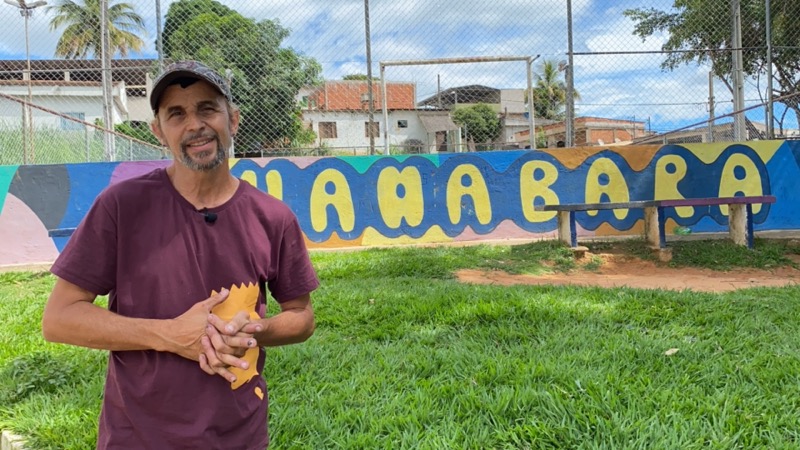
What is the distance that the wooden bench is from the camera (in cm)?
725

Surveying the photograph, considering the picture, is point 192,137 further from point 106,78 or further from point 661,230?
point 106,78

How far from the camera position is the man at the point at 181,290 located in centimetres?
129

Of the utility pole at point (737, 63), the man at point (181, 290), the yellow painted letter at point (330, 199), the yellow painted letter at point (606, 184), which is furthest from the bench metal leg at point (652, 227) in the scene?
the man at point (181, 290)

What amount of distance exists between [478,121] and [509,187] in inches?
1145

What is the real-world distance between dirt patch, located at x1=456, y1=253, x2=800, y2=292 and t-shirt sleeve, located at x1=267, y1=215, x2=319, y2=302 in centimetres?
429

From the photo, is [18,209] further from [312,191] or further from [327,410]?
[327,410]

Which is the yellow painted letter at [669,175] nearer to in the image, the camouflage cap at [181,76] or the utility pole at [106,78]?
the utility pole at [106,78]

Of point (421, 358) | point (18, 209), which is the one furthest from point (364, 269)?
point (18, 209)

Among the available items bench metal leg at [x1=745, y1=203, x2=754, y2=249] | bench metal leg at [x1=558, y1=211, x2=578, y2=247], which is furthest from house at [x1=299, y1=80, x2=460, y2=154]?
bench metal leg at [x1=745, y1=203, x2=754, y2=249]

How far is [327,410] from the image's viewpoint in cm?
254

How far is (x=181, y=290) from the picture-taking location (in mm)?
1377

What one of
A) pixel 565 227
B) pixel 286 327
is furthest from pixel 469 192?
pixel 286 327

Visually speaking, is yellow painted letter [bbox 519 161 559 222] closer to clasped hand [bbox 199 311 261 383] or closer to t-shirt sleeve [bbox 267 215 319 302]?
t-shirt sleeve [bbox 267 215 319 302]

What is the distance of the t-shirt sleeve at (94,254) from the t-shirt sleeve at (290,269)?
42cm
